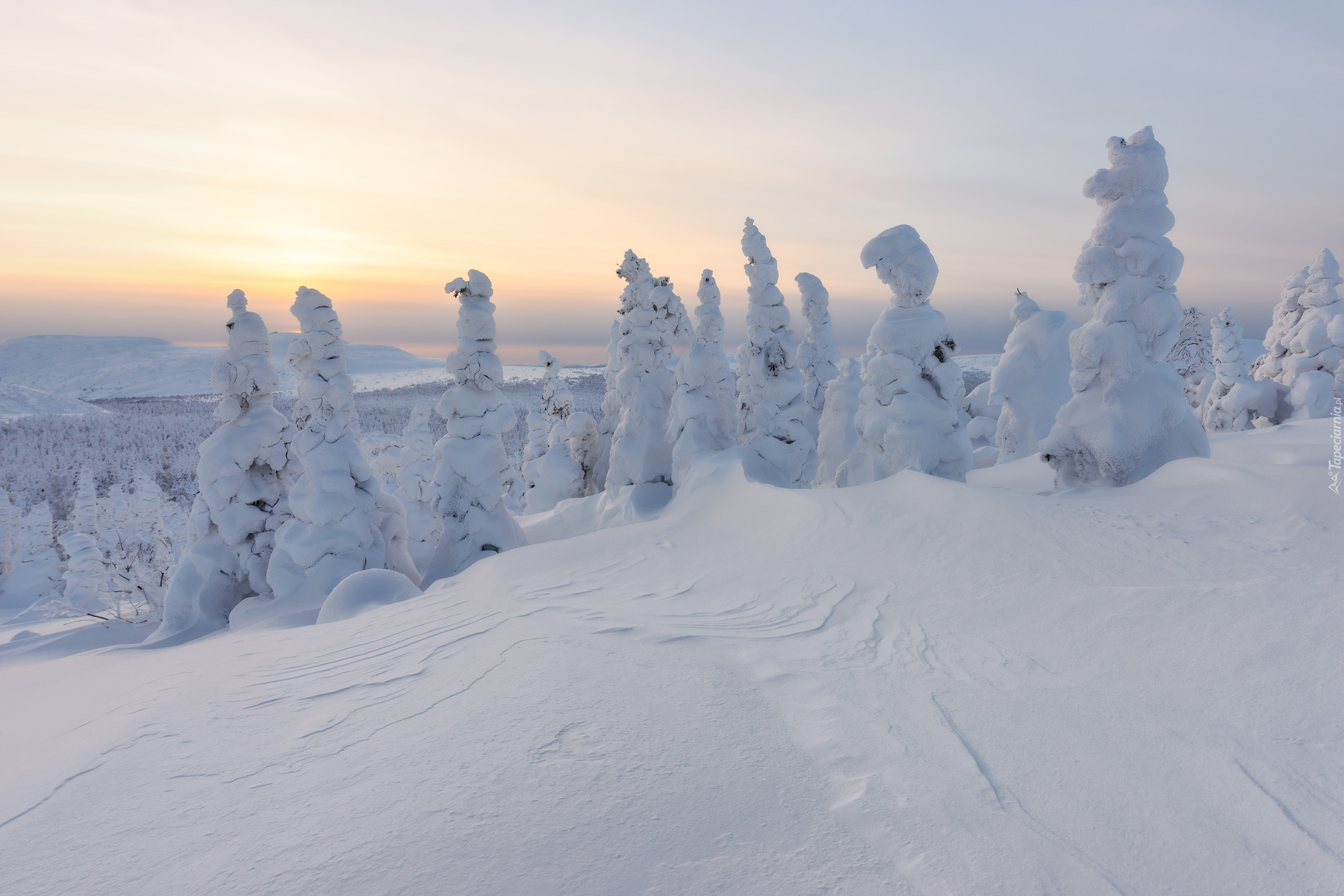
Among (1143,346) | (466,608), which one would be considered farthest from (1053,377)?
(466,608)

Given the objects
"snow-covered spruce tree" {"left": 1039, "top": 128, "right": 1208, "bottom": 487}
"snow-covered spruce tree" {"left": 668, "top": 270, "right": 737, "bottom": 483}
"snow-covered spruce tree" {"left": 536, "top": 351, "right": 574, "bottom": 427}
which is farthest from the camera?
"snow-covered spruce tree" {"left": 536, "top": 351, "right": 574, "bottom": 427}

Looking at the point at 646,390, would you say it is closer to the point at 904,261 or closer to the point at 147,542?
the point at 904,261

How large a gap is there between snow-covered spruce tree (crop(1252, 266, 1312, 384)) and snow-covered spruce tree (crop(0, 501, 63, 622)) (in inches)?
2240

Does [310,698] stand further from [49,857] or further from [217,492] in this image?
[217,492]

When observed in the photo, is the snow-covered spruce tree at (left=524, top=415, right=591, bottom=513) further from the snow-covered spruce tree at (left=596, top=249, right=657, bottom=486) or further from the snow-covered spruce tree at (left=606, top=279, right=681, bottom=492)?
the snow-covered spruce tree at (left=606, top=279, right=681, bottom=492)

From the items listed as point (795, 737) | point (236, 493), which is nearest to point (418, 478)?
point (236, 493)

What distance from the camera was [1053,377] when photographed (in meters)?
18.0

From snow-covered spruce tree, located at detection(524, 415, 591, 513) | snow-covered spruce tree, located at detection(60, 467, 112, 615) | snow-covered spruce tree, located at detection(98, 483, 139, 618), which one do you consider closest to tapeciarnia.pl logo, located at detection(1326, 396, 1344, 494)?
snow-covered spruce tree, located at detection(524, 415, 591, 513)

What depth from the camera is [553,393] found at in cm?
2869

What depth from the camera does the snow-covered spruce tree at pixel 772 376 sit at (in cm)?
1927

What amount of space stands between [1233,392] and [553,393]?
25.0m

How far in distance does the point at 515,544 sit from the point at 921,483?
11.0 m

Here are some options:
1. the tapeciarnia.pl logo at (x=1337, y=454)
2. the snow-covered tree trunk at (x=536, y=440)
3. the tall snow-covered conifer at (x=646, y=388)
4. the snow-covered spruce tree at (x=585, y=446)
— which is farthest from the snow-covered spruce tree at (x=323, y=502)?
the snow-covered tree trunk at (x=536, y=440)

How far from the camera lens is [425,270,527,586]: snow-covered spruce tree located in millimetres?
15742
